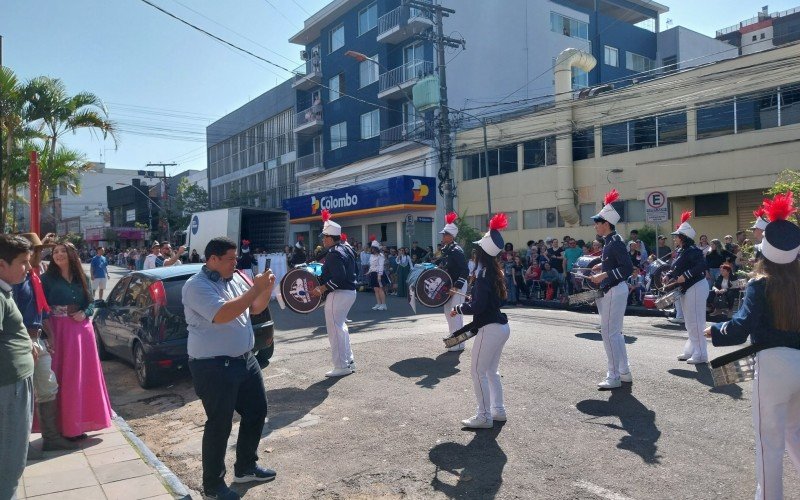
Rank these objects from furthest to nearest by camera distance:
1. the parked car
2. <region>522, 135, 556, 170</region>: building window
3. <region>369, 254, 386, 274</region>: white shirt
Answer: <region>522, 135, 556, 170</region>: building window → <region>369, 254, 386, 274</region>: white shirt → the parked car

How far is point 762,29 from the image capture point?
49938 mm

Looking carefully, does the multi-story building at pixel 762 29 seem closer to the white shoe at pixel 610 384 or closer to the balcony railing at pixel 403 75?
the balcony railing at pixel 403 75

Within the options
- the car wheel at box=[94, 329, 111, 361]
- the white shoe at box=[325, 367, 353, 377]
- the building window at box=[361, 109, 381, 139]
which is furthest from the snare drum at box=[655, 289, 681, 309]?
the building window at box=[361, 109, 381, 139]

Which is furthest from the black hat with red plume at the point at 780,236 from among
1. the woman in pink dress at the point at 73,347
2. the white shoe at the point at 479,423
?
the woman in pink dress at the point at 73,347

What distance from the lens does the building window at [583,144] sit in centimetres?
2495

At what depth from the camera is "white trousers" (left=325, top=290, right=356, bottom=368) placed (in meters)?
8.45

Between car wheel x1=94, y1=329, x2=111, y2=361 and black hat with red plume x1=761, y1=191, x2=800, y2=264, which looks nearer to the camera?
black hat with red plume x1=761, y1=191, x2=800, y2=264

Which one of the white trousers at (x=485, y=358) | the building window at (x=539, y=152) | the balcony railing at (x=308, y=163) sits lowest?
the white trousers at (x=485, y=358)

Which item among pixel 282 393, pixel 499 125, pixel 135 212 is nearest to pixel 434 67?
pixel 499 125

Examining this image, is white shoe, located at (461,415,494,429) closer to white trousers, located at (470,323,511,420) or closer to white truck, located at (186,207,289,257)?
Result: white trousers, located at (470,323,511,420)

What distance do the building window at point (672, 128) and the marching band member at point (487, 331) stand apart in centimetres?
1872

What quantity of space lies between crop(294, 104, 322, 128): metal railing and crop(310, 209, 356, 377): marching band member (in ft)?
110

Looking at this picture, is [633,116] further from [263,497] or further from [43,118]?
[263,497]

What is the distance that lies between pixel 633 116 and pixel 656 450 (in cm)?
2005
